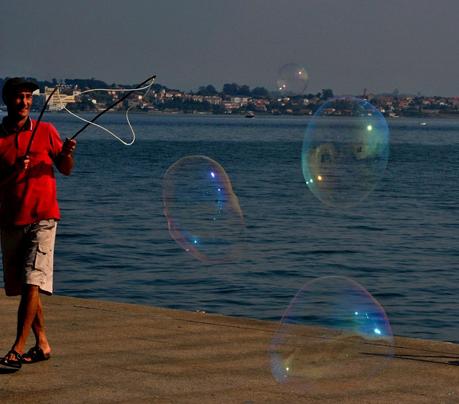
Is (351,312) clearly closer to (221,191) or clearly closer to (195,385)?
(195,385)

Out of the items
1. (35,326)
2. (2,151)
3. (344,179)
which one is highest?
(2,151)

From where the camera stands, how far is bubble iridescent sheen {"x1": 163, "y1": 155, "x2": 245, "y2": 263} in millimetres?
21203

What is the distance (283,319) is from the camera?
13445 mm

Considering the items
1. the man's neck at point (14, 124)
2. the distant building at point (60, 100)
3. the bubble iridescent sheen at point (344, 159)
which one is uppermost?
the distant building at point (60, 100)

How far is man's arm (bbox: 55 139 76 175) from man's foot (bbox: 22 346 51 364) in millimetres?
1147

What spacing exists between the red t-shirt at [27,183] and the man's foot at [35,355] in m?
0.83

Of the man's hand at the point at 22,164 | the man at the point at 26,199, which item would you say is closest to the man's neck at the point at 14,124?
the man at the point at 26,199

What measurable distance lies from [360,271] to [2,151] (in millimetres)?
12458

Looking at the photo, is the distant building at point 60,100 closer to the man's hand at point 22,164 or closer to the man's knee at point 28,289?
the man's hand at point 22,164

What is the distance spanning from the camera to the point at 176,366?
748cm

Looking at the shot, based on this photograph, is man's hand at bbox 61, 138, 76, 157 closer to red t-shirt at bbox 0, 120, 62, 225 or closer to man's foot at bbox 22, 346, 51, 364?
red t-shirt at bbox 0, 120, 62, 225

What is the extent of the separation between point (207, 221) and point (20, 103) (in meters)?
16.5

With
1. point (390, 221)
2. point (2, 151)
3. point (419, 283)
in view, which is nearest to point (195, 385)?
point (2, 151)

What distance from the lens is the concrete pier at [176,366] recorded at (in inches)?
264
